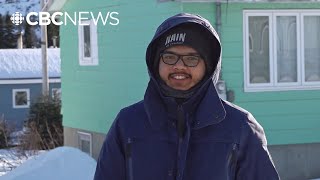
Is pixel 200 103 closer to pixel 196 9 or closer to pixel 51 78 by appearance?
pixel 196 9

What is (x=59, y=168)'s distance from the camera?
28.3 feet

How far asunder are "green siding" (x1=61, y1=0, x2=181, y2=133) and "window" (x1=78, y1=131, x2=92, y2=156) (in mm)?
164

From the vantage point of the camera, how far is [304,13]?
34.4 feet

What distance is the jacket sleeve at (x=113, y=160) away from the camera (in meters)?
2.65

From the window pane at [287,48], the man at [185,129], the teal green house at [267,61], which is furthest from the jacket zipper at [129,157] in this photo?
the window pane at [287,48]

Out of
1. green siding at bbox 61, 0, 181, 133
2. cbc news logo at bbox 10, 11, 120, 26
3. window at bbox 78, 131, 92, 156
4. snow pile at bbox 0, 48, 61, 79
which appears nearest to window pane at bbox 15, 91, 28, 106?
snow pile at bbox 0, 48, 61, 79

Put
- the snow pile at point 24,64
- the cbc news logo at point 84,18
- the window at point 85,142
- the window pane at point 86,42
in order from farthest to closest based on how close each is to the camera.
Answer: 1. the snow pile at point 24,64
2. the window at point 85,142
3. the window pane at point 86,42
4. the cbc news logo at point 84,18

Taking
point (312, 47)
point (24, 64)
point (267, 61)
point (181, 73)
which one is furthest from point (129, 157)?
point (24, 64)

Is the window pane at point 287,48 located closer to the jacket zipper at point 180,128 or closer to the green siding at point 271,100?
the green siding at point 271,100

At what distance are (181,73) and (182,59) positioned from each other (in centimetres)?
5

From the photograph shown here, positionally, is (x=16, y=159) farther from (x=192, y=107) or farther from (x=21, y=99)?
(x=21, y=99)

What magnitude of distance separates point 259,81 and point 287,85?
0.44m

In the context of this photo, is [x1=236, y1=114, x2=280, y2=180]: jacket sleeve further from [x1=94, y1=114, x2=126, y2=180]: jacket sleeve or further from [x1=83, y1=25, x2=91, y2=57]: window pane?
[x1=83, y1=25, x2=91, y2=57]: window pane

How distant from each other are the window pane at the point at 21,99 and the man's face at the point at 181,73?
28.9m
